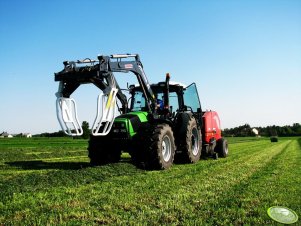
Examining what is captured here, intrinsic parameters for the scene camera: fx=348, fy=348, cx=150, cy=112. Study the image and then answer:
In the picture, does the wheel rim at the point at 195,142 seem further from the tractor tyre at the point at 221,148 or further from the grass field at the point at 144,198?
the grass field at the point at 144,198

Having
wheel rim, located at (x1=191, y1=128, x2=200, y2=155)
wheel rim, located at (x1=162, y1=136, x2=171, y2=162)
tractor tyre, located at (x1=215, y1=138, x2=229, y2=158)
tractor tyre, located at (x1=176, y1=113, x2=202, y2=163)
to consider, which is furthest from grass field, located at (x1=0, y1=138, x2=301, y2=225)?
tractor tyre, located at (x1=215, y1=138, x2=229, y2=158)

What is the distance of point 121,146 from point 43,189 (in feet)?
12.2

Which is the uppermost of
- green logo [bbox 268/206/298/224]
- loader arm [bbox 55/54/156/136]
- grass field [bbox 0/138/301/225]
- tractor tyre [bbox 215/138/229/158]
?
loader arm [bbox 55/54/156/136]

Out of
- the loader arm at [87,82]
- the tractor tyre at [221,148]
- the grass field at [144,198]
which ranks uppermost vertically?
the loader arm at [87,82]

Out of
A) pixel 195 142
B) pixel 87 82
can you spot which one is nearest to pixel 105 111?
pixel 87 82

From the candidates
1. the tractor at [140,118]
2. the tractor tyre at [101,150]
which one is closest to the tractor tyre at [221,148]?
the tractor at [140,118]

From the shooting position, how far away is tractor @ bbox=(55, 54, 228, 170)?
8.48 metres

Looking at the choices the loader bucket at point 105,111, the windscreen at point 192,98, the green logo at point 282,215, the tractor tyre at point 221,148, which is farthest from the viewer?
the tractor tyre at point 221,148

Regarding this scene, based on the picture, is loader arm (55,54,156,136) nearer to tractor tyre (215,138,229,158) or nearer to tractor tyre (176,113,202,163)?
tractor tyre (176,113,202,163)

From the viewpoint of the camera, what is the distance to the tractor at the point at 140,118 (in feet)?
27.8

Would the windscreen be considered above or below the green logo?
above

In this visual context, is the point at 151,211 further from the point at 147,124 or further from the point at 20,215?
the point at 147,124

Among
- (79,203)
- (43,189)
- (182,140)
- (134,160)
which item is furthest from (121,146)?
(79,203)

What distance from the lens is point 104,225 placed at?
156 inches
